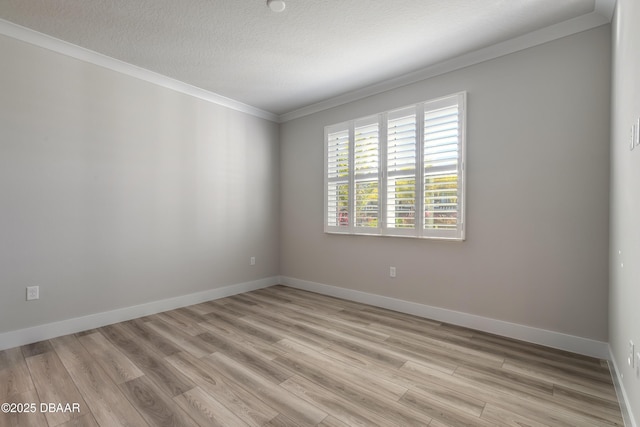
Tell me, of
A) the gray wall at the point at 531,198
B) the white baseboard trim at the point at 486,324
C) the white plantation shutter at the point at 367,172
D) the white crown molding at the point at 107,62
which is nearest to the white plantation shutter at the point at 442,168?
the gray wall at the point at 531,198

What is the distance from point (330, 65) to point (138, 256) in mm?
3002

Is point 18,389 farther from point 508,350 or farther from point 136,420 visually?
point 508,350

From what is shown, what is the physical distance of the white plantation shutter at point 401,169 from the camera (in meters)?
3.40

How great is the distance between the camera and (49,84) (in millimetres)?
2740

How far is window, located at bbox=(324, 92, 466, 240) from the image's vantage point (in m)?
3.11

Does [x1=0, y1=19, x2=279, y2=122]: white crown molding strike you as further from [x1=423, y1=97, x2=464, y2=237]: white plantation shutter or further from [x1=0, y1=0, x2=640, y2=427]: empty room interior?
[x1=423, y1=97, x2=464, y2=237]: white plantation shutter

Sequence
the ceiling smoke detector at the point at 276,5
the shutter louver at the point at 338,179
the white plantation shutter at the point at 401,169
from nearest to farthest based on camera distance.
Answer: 1. the ceiling smoke detector at the point at 276,5
2. the white plantation shutter at the point at 401,169
3. the shutter louver at the point at 338,179

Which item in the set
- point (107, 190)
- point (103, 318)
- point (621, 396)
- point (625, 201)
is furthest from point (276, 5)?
point (621, 396)

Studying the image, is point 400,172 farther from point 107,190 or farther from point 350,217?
point 107,190

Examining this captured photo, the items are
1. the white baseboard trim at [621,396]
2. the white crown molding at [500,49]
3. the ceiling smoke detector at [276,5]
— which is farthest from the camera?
the white crown molding at [500,49]

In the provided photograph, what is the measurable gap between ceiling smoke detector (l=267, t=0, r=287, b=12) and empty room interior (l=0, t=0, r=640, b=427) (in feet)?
0.26

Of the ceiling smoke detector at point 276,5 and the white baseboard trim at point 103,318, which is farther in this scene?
the white baseboard trim at point 103,318

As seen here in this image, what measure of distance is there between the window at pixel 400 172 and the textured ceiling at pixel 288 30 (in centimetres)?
58

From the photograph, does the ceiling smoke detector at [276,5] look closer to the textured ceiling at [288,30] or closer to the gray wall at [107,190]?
the textured ceiling at [288,30]
